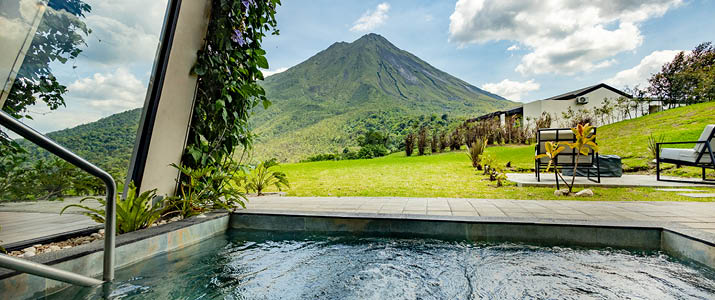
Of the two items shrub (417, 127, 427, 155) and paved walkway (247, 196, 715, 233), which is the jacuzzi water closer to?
paved walkway (247, 196, 715, 233)

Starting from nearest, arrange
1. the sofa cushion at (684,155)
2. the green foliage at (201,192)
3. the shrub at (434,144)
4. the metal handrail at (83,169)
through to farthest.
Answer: the metal handrail at (83,169) → the green foliage at (201,192) → the sofa cushion at (684,155) → the shrub at (434,144)

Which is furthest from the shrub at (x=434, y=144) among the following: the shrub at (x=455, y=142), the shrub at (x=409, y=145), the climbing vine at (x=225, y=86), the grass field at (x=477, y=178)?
the climbing vine at (x=225, y=86)

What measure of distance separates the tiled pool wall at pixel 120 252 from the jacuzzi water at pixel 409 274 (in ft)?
Result: 0.23

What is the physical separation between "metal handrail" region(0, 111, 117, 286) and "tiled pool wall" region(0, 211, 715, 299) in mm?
305

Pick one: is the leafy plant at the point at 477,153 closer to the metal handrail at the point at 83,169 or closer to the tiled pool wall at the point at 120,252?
the tiled pool wall at the point at 120,252

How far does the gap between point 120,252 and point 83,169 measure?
34.4 inches

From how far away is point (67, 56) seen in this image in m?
2.05

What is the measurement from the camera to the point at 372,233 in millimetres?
2600

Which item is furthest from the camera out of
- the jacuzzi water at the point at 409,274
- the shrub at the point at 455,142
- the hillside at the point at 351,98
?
the hillside at the point at 351,98

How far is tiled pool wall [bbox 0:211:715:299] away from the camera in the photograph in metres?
1.56

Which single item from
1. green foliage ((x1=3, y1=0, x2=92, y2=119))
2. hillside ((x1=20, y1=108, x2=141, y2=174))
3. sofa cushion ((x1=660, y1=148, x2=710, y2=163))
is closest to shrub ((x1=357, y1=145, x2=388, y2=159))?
sofa cushion ((x1=660, y1=148, x2=710, y2=163))

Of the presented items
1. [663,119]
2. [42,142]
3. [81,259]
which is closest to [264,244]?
[81,259]

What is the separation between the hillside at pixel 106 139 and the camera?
2184 millimetres

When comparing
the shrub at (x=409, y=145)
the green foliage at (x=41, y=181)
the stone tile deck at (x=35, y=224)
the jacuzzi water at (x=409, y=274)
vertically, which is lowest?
the jacuzzi water at (x=409, y=274)
